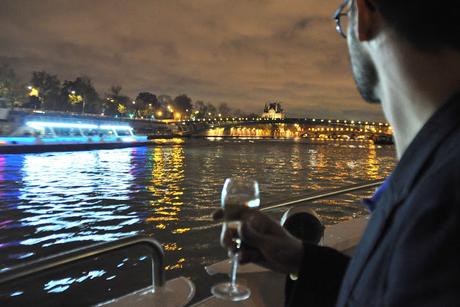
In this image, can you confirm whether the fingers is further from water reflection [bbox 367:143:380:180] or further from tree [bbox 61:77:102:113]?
tree [bbox 61:77:102:113]

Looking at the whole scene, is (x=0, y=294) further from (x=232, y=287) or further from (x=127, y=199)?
(x=127, y=199)

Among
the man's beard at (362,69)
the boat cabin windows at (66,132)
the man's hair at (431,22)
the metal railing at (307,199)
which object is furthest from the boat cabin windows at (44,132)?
the man's hair at (431,22)

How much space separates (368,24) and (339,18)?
0.34 metres

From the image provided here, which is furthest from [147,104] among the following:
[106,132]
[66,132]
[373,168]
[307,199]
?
[307,199]

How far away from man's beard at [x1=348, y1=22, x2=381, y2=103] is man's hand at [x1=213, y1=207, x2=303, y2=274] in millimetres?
695

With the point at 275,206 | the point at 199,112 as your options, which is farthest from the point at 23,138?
the point at 199,112

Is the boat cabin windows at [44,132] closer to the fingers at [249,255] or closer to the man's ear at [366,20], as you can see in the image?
the fingers at [249,255]

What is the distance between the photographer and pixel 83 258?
2.23m

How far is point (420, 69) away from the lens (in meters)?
0.99

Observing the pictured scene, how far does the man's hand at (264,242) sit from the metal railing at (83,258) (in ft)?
3.07

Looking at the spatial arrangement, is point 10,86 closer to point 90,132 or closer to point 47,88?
point 47,88

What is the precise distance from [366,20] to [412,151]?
0.40 metres

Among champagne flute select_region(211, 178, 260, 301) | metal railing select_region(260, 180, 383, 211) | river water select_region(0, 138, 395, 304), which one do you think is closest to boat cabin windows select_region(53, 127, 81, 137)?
river water select_region(0, 138, 395, 304)

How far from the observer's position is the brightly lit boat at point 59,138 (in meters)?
38.6
